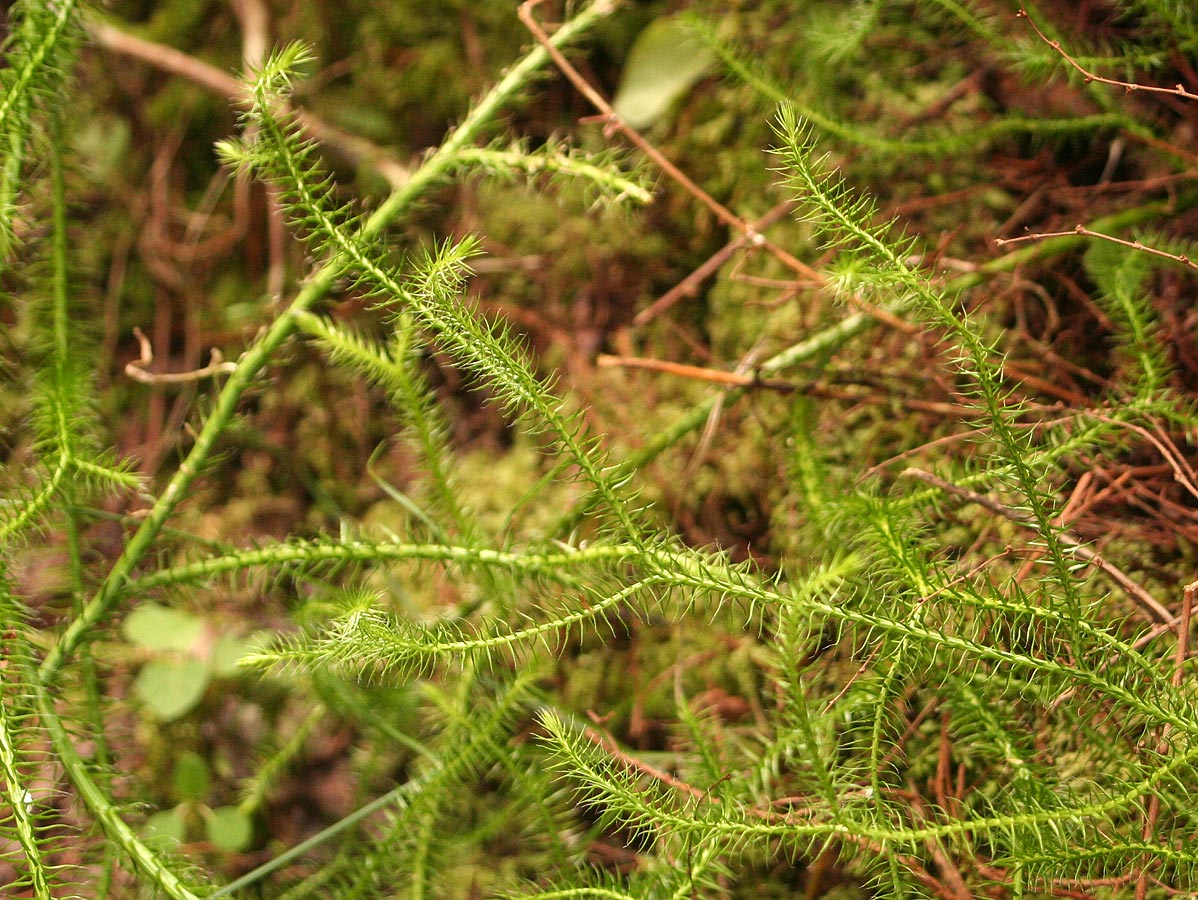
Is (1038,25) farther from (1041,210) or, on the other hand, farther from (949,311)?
(949,311)

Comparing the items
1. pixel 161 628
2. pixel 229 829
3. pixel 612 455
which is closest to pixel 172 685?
pixel 161 628

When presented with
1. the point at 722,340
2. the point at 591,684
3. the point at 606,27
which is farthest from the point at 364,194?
the point at 591,684

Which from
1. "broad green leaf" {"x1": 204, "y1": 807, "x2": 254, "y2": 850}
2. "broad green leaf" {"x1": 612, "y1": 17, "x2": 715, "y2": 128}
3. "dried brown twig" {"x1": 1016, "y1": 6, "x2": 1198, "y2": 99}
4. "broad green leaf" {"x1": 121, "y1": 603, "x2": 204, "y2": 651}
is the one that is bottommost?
"broad green leaf" {"x1": 204, "y1": 807, "x2": 254, "y2": 850}

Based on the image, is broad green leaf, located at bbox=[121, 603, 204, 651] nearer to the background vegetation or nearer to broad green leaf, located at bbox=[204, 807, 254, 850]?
the background vegetation

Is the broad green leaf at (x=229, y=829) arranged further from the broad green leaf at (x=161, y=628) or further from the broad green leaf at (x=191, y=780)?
the broad green leaf at (x=161, y=628)

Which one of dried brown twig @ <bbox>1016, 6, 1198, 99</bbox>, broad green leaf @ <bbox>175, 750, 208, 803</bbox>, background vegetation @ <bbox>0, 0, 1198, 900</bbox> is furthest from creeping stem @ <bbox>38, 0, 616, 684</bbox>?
dried brown twig @ <bbox>1016, 6, 1198, 99</bbox>

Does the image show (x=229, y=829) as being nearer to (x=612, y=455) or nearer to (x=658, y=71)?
(x=612, y=455)
